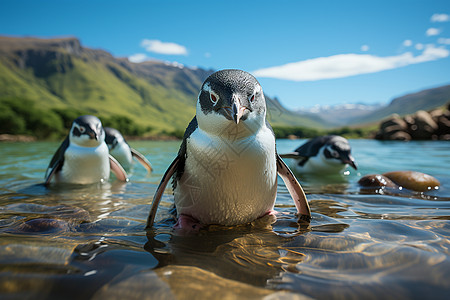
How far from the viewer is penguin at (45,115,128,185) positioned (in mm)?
5535

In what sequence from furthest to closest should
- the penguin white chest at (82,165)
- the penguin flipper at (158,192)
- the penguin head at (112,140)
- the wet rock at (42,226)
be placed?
1. the penguin head at (112,140)
2. the penguin white chest at (82,165)
3. the penguin flipper at (158,192)
4. the wet rock at (42,226)

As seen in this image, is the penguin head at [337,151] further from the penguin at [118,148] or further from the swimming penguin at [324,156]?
the penguin at [118,148]

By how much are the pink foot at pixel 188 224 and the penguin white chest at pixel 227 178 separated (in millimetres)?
44

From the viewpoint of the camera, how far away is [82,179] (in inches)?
225

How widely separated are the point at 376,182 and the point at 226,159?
13.1 feet

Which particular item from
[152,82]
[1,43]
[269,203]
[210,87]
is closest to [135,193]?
[269,203]

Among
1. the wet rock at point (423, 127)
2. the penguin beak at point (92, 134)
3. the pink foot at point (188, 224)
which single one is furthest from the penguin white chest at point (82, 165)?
the wet rock at point (423, 127)

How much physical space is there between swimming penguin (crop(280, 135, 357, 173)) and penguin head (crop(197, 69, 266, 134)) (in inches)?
195

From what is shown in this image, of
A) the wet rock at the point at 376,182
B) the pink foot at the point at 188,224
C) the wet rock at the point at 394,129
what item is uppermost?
the wet rock at the point at 394,129

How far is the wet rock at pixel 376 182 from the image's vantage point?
5333 mm

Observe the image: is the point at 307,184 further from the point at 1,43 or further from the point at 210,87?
the point at 1,43

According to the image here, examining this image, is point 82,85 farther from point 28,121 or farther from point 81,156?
point 81,156

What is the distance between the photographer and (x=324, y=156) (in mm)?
7359

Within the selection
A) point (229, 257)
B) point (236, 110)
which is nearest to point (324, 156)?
point (236, 110)
